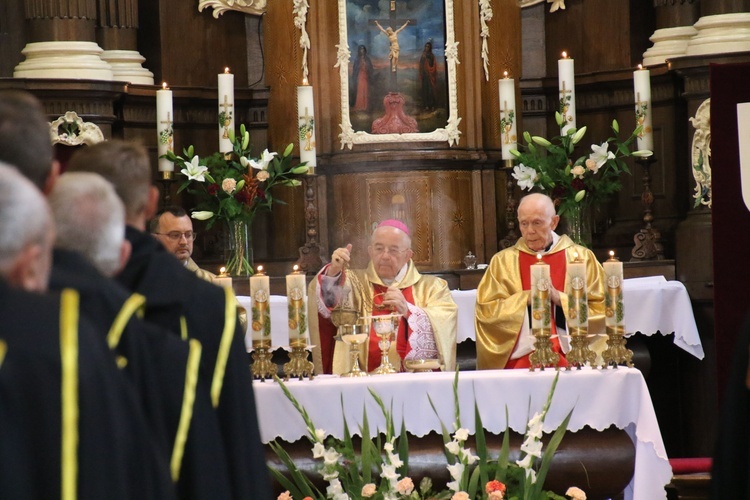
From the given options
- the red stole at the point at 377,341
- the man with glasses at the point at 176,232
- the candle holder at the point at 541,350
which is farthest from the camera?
the red stole at the point at 377,341

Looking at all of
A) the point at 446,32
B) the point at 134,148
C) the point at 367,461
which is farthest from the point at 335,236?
the point at 134,148

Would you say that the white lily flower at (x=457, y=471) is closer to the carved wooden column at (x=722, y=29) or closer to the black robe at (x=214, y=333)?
the black robe at (x=214, y=333)

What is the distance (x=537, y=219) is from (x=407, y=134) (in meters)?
2.35

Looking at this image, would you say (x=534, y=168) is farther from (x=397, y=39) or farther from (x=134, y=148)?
(x=134, y=148)

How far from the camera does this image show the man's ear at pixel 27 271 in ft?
7.04

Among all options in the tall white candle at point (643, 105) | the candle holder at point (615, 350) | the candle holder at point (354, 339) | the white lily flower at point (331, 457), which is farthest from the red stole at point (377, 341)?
the tall white candle at point (643, 105)

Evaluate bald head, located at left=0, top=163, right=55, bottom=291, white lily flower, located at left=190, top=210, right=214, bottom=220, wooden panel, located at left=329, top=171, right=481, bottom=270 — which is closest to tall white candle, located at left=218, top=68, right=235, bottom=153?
white lily flower, located at left=190, top=210, right=214, bottom=220

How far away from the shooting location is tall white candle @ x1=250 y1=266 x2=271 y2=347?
5750mm

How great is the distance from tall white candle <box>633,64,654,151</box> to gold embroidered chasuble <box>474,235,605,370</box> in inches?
71.7

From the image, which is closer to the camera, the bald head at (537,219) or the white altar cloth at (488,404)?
the white altar cloth at (488,404)

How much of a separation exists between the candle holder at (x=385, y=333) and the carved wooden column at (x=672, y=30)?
396 cm

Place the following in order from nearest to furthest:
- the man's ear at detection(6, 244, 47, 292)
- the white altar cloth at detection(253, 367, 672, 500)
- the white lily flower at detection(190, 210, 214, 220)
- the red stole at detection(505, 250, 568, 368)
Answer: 1. the man's ear at detection(6, 244, 47, 292)
2. the white altar cloth at detection(253, 367, 672, 500)
3. the red stole at detection(505, 250, 568, 368)
4. the white lily flower at detection(190, 210, 214, 220)

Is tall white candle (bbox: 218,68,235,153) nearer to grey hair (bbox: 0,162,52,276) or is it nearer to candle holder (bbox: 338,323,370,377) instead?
candle holder (bbox: 338,323,370,377)

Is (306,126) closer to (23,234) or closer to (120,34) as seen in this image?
(120,34)
